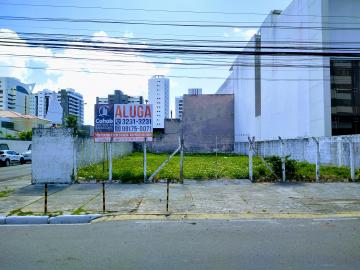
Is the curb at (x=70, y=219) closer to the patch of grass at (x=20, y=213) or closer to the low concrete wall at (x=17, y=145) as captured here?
the patch of grass at (x=20, y=213)

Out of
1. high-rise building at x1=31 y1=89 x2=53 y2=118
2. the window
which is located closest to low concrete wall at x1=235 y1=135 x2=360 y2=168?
the window

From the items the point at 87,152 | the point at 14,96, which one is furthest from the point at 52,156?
the point at 14,96

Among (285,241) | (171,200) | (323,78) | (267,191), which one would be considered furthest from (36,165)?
(323,78)

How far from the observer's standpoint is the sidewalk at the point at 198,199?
9.70 metres

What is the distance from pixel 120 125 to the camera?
16391mm

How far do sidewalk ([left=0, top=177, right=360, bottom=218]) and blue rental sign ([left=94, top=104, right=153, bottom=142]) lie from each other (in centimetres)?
255

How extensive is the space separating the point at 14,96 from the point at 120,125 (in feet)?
214

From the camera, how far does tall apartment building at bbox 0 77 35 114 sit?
230 ft

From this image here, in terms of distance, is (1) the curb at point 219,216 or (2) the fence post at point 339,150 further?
(2) the fence post at point 339,150

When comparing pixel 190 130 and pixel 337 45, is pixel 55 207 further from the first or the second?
pixel 190 130

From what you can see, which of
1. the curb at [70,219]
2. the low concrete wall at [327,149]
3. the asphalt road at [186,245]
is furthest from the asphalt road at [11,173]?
the low concrete wall at [327,149]

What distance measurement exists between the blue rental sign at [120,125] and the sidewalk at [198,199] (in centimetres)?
255

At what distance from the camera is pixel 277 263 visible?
5.32 m

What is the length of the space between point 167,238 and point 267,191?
7075mm
